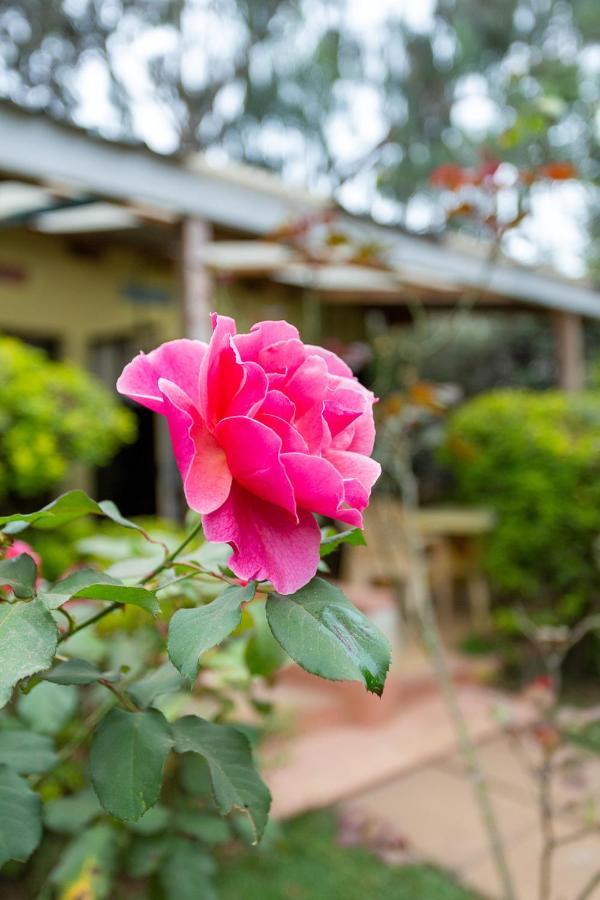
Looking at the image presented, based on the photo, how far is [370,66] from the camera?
15672 mm

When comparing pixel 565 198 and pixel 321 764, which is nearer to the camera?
pixel 321 764

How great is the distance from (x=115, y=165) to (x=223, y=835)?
3.51m

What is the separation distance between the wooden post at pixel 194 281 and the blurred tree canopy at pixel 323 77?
10591 millimetres

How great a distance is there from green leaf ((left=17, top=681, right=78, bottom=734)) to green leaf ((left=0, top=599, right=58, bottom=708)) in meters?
0.46

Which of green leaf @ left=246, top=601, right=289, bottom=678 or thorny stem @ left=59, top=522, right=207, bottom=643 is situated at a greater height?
thorny stem @ left=59, top=522, right=207, bottom=643

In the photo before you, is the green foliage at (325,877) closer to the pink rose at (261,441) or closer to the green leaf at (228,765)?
the green leaf at (228,765)

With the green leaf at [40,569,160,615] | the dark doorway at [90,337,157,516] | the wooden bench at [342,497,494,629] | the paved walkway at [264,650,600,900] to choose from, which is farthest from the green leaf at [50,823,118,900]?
the dark doorway at [90,337,157,516]

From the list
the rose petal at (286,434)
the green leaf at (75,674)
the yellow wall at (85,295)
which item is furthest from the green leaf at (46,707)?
the yellow wall at (85,295)

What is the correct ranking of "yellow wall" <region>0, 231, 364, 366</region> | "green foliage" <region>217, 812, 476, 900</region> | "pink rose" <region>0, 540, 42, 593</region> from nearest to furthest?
"pink rose" <region>0, 540, 42, 593</region> → "green foliage" <region>217, 812, 476, 900</region> → "yellow wall" <region>0, 231, 364, 366</region>

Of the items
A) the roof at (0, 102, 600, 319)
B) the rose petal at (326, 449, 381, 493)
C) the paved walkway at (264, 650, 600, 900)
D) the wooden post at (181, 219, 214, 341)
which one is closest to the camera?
the rose petal at (326, 449, 381, 493)

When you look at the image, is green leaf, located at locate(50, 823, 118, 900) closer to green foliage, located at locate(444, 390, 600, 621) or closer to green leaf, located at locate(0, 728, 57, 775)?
green leaf, located at locate(0, 728, 57, 775)

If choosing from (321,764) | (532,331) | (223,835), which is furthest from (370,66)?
(223,835)

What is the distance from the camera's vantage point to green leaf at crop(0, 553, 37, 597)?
0.64 metres

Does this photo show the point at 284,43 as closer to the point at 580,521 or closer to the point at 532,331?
the point at 532,331
